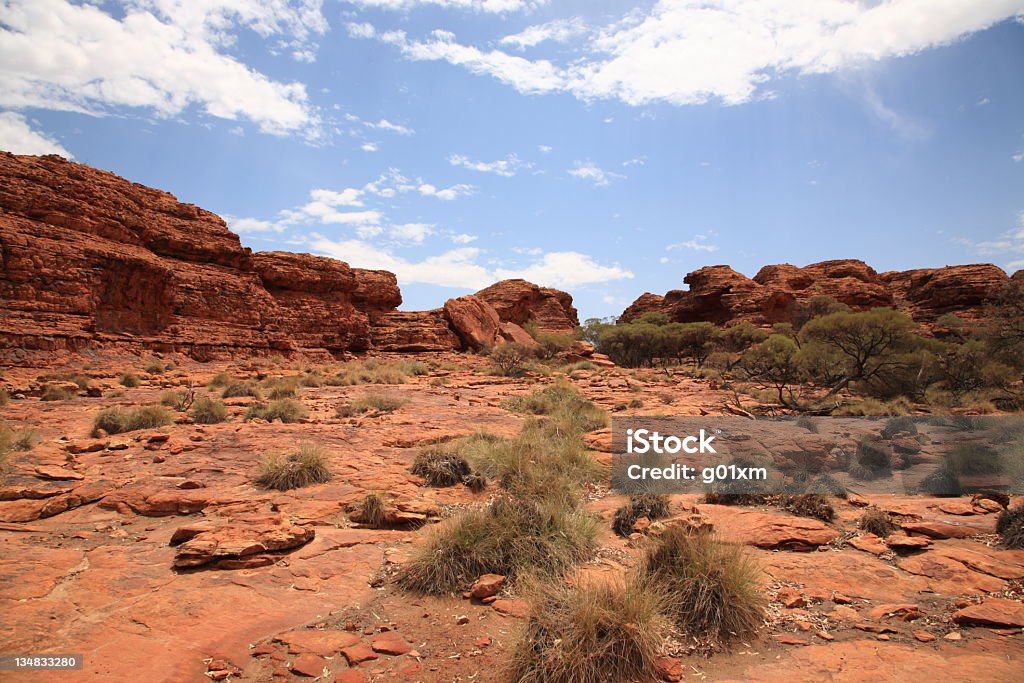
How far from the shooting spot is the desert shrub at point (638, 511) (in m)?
5.80

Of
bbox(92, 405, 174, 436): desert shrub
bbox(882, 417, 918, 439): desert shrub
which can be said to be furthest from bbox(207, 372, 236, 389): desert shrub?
bbox(882, 417, 918, 439): desert shrub

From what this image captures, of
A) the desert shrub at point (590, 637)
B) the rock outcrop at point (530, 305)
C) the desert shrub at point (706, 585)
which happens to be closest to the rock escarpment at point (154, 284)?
the rock outcrop at point (530, 305)

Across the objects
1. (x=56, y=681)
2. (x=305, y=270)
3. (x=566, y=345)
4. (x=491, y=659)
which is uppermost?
(x=305, y=270)

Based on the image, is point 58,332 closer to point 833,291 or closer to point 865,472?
point 865,472

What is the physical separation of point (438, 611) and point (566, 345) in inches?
1317

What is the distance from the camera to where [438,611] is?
4.09 metres

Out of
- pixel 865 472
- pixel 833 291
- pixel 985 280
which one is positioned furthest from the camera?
pixel 833 291

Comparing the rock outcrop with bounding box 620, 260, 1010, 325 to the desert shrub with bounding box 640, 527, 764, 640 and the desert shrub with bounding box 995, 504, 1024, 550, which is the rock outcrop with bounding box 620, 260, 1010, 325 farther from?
the desert shrub with bounding box 640, 527, 764, 640

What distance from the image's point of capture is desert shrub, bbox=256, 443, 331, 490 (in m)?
6.57

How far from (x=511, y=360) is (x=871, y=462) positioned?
843 inches

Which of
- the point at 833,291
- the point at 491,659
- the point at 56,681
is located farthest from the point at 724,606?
the point at 833,291

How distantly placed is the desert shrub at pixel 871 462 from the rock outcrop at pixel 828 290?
40.6 m

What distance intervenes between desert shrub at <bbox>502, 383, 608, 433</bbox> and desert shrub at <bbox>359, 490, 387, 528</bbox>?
526 centimetres

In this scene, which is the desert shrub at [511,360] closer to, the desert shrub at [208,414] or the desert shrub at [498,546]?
the desert shrub at [208,414]
